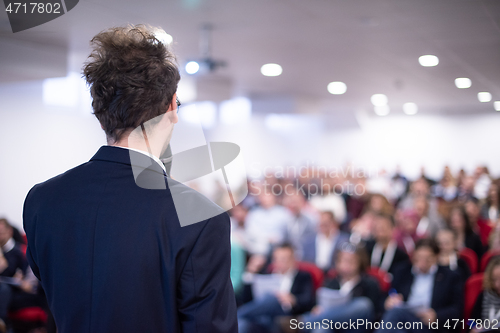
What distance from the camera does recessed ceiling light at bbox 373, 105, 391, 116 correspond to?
6750 millimetres

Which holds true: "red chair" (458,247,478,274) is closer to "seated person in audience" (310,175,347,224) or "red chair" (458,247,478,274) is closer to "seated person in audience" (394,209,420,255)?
"seated person in audience" (394,209,420,255)

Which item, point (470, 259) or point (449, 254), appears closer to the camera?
point (449, 254)

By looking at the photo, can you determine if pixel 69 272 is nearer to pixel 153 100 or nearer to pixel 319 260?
pixel 153 100

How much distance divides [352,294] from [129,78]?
240 cm

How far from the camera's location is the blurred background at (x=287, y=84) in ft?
8.90

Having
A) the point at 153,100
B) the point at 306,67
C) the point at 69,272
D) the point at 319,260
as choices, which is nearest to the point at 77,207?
the point at 69,272

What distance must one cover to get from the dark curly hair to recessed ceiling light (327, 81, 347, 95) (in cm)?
460

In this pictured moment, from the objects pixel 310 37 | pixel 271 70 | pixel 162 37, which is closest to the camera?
pixel 162 37

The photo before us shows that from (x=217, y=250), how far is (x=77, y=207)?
0.23m

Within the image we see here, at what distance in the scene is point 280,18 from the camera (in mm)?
2830

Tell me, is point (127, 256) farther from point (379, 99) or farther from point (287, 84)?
point (379, 99)

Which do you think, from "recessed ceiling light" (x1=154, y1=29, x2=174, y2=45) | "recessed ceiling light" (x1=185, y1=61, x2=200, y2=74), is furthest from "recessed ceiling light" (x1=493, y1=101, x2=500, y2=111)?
"recessed ceiling light" (x1=154, y1=29, x2=174, y2=45)

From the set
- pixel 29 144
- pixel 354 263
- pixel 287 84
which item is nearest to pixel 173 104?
pixel 354 263

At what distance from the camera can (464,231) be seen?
11.2ft
